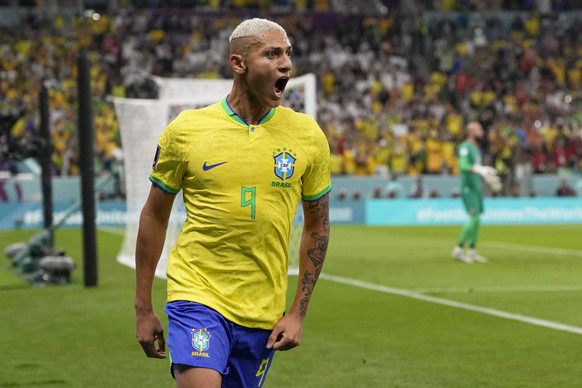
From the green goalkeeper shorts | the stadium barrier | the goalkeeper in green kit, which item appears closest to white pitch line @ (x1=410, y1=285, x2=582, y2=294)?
the goalkeeper in green kit

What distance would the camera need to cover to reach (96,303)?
45.9 ft

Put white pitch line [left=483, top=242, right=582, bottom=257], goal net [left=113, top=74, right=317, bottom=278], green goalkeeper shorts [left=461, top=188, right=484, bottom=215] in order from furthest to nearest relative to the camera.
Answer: white pitch line [left=483, top=242, right=582, bottom=257] < green goalkeeper shorts [left=461, top=188, right=484, bottom=215] < goal net [left=113, top=74, right=317, bottom=278]

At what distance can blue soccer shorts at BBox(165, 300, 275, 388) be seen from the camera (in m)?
4.57

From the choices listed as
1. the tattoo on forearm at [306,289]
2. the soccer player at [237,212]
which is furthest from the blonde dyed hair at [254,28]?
the tattoo on forearm at [306,289]

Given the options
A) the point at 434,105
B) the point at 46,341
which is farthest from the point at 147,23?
the point at 46,341

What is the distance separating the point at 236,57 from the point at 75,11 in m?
37.5

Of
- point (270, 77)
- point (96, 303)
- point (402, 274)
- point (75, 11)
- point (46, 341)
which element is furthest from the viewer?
point (75, 11)

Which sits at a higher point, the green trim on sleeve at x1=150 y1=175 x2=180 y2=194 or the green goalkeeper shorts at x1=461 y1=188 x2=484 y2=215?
the green trim on sleeve at x1=150 y1=175 x2=180 y2=194

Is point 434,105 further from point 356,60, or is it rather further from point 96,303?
point 96,303

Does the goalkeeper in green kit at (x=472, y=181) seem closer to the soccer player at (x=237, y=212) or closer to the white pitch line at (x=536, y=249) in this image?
the white pitch line at (x=536, y=249)

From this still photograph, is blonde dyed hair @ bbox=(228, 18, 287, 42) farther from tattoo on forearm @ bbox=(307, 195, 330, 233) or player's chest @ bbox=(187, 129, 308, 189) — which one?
tattoo on forearm @ bbox=(307, 195, 330, 233)

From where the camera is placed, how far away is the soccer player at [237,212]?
A: 4707mm

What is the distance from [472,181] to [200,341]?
15374 millimetres

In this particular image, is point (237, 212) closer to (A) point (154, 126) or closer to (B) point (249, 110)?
(B) point (249, 110)
